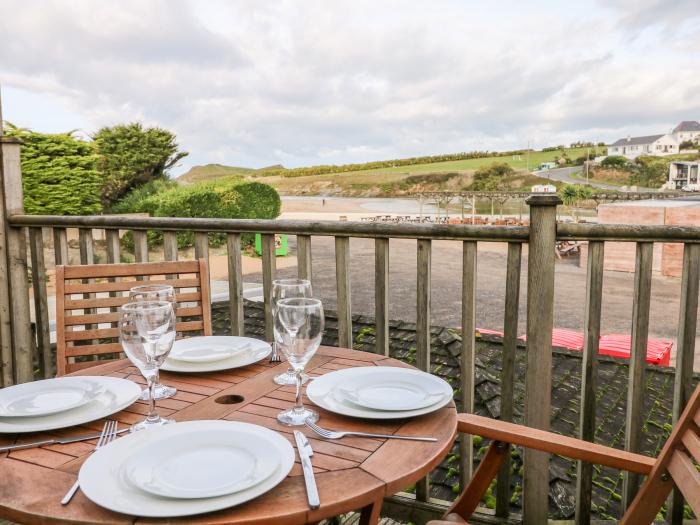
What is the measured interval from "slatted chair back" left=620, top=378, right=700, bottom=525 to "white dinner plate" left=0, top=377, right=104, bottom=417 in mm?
1239

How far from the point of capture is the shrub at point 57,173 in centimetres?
1111

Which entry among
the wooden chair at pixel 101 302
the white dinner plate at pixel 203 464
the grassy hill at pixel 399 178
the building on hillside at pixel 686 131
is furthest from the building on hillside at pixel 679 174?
the white dinner plate at pixel 203 464

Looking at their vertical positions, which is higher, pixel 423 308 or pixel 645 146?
pixel 645 146

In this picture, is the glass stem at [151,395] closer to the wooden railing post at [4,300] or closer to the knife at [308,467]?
the knife at [308,467]

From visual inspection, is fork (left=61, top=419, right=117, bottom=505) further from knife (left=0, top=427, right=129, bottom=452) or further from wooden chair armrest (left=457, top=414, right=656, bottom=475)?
wooden chair armrest (left=457, top=414, right=656, bottom=475)

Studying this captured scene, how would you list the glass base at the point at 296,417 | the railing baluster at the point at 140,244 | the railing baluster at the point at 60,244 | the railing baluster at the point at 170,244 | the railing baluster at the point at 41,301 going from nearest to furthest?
the glass base at the point at 296,417 < the railing baluster at the point at 170,244 < the railing baluster at the point at 140,244 < the railing baluster at the point at 60,244 < the railing baluster at the point at 41,301

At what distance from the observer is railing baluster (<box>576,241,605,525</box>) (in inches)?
72.0

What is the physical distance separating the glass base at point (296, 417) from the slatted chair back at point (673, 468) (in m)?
0.77

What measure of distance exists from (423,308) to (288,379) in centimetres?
84

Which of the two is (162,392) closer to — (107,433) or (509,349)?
(107,433)

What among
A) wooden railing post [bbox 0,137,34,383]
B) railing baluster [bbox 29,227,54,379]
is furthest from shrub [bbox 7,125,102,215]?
railing baluster [bbox 29,227,54,379]

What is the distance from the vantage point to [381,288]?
2.14 m

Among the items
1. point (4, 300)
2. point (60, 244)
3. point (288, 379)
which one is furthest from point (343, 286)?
point (4, 300)

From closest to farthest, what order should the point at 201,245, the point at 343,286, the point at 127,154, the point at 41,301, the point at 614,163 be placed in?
the point at 343,286 < the point at 201,245 < the point at 41,301 < the point at 127,154 < the point at 614,163
